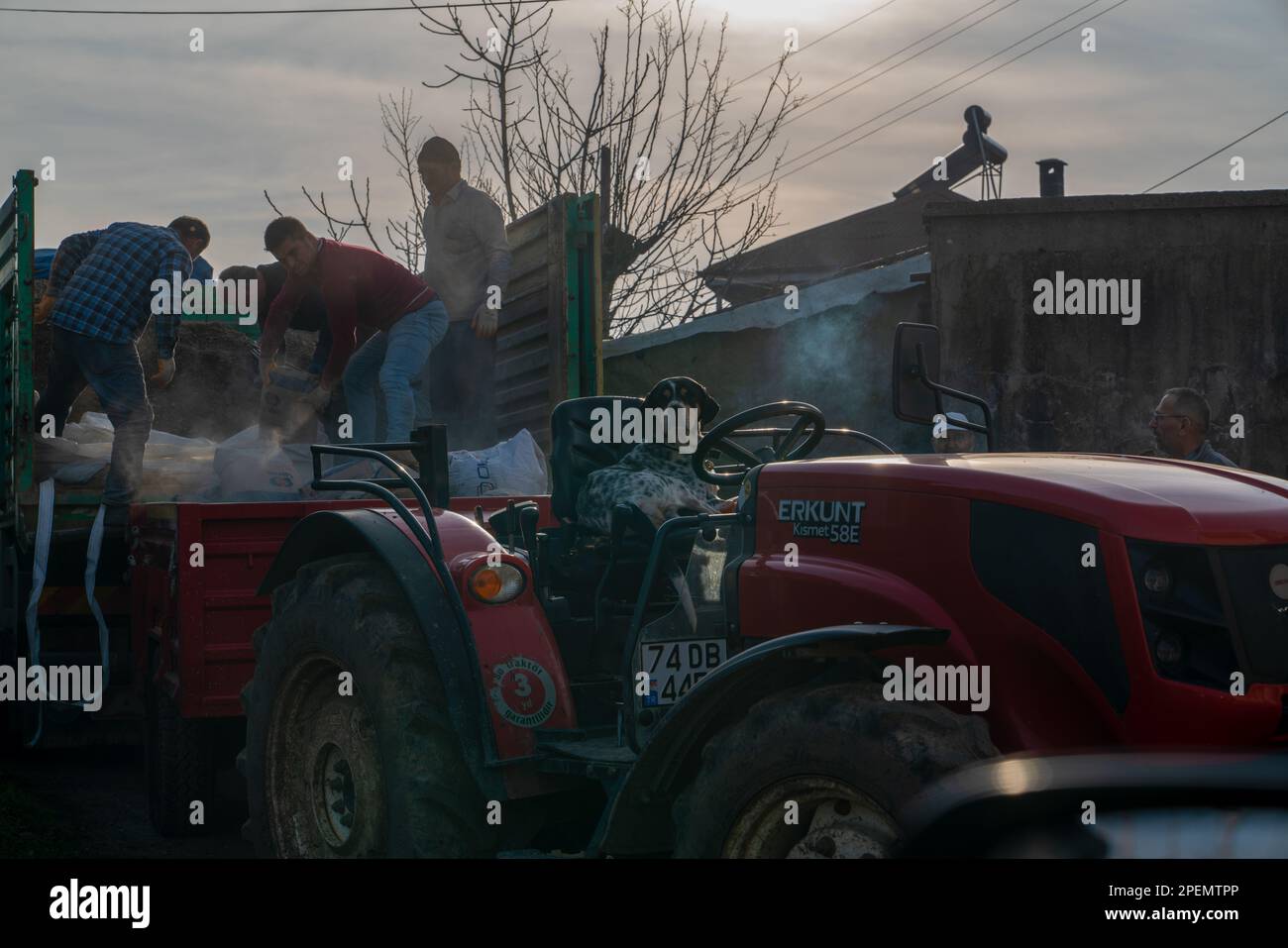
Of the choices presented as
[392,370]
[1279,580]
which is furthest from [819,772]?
[392,370]

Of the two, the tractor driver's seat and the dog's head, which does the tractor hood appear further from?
the tractor driver's seat

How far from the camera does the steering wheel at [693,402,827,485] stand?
3.52m

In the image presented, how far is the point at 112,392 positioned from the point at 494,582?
12.1ft

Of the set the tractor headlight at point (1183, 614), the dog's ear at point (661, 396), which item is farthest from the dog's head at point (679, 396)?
the tractor headlight at point (1183, 614)

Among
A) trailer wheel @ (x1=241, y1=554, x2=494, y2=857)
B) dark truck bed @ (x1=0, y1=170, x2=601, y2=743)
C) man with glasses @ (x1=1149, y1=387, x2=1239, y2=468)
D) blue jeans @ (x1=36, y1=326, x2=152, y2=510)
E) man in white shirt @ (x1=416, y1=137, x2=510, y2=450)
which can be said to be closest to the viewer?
trailer wheel @ (x1=241, y1=554, x2=494, y2=857)

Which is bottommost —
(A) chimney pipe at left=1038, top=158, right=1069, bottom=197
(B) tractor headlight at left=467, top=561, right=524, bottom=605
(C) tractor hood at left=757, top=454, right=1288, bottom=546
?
(B) tractor headlight at left=467, top=561, right=524, bottom=605

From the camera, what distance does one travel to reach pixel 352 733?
4.11 m

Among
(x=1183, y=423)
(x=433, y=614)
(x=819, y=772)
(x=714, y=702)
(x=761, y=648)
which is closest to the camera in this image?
(x=819, y=772)

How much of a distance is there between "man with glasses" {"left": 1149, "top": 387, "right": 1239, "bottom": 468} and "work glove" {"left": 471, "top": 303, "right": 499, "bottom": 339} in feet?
11.7

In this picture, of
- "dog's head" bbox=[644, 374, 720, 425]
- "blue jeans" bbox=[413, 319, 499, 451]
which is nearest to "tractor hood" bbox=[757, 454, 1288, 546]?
"dog's head" bbox=[644, 374, 720, 425]

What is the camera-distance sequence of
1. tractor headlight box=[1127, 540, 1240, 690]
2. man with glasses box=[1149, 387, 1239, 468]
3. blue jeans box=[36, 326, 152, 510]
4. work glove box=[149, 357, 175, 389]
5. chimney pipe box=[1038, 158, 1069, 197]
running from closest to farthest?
tractor headlight box=[1127, 540, 1240, 690] → man with glasses box=[1149, 387, 1239, 468] → blue jeans box=[36, 326, 152, 510] → work glove box=[149, 357, 175, 389] → chimney pipe box=[1038, 158, 1069, 197]

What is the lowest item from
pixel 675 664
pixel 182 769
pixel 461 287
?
pixel 182 769

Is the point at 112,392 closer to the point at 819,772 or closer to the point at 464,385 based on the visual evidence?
the point at 464,385
